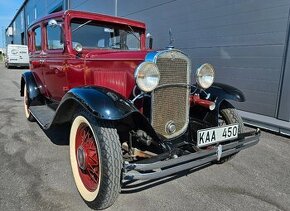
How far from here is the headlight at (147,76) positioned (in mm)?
2598

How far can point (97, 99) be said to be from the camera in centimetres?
255

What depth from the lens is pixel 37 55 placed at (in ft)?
17.0

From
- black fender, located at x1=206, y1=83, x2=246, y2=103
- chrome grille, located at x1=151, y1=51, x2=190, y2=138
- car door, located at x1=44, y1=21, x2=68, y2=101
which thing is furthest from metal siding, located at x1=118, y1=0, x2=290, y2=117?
car door, located at x1=44, y1=21, x2=68, y2=101

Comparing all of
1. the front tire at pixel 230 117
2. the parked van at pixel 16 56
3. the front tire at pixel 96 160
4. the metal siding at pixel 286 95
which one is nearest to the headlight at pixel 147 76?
the front tire at pixel 96 160

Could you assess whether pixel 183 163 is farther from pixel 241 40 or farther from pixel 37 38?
pixel 241 40

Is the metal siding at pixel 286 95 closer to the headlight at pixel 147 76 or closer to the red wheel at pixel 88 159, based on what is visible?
the headlight at pixel 147 76

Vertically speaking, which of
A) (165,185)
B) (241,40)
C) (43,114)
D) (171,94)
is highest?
(241,40)

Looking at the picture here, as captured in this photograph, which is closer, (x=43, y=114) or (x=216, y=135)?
(x=216, y=135)

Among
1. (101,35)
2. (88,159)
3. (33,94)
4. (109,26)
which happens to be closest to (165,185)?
(88,159)

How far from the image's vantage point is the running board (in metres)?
3.92

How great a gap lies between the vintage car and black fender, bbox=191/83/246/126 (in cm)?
1

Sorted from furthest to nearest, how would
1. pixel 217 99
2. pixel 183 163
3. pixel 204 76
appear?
1. pixel 217 99
2. pixel 204 76
3. pixel 183 163

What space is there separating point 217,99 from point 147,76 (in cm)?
119

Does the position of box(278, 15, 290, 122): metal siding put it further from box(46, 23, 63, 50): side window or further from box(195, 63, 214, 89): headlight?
box(46, 23, 63, 50): side window
